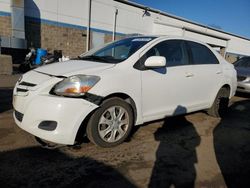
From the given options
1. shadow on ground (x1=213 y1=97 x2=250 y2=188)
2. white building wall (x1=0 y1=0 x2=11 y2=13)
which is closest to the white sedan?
shadow on ground (x1=213 y1=97 x2=250 y2=188)

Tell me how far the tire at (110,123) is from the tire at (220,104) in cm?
251

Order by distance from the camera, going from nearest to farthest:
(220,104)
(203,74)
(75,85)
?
(75,85), (203,74), (220,104)

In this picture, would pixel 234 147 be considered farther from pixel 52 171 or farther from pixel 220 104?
pixel 52 171

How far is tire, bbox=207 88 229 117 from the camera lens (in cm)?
499

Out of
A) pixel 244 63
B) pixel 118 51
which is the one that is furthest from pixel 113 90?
pixel 244 63

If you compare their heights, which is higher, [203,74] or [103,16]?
[103,16]

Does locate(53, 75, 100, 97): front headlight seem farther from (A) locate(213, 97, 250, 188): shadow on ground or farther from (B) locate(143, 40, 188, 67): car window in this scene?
(A) locate(213, 97, 250, 188): shadow on ground

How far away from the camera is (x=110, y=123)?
315cm

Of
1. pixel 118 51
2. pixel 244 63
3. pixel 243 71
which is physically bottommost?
pixel 243 71

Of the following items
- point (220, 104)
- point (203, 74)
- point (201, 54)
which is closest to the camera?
point (203, 74)

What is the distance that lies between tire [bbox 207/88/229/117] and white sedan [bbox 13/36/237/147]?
1.99 ft

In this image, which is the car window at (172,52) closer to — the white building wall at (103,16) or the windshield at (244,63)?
the windshield at (244,63)

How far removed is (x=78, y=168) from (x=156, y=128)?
1920 millimetres

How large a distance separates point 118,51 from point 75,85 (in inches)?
53.0
